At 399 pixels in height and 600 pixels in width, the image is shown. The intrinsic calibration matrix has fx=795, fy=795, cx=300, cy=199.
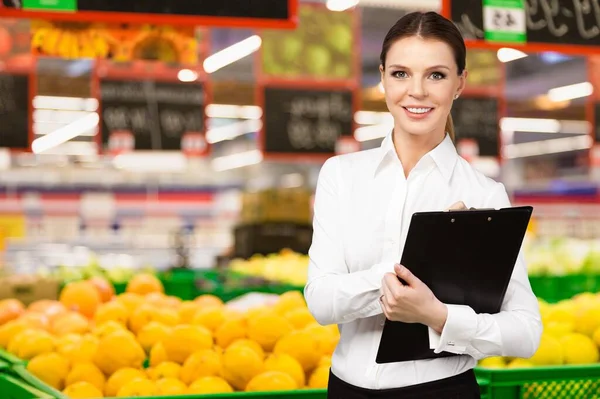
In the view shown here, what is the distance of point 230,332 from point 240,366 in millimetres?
318

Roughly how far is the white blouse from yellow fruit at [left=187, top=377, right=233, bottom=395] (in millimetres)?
720

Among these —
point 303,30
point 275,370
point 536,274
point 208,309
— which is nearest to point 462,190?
point 275,370

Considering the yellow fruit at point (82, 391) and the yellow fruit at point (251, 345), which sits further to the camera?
the yellow fruit at point (251, 345)

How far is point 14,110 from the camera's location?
7.41 meters

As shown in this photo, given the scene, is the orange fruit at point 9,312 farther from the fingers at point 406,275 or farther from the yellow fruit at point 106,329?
the fingers at point 406,275

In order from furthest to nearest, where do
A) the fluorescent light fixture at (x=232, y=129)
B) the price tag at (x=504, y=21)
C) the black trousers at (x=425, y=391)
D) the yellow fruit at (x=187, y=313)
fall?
1. the fluorescent light fixture at (x=232, y=129)
2. the price tag at (x=504, y=21)
3. the yellow fruit at (x=187, y=313)
4. the black trousers at (x=425, y=391)

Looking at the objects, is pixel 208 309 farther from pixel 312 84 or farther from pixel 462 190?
pixel 312 84

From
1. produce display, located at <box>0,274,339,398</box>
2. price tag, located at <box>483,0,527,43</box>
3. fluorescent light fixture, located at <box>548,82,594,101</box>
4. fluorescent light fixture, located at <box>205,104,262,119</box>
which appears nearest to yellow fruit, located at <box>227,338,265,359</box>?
produce display, located at <box>0,274,339,398</box>

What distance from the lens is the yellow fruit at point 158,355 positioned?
2.65 m

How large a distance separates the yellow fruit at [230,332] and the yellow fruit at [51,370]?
0.52 metres

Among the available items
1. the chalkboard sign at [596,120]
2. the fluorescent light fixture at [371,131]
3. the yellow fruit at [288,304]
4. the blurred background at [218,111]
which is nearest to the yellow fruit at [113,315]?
the yellow fruit at [288,304]

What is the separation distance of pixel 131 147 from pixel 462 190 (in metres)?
6.40

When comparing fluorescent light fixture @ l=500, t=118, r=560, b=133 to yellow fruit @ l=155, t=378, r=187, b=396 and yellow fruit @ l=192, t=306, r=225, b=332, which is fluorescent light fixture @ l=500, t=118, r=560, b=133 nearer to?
yellow fruit @ l=192, t=306, r=225, b=332

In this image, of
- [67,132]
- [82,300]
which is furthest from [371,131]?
[82,300]
